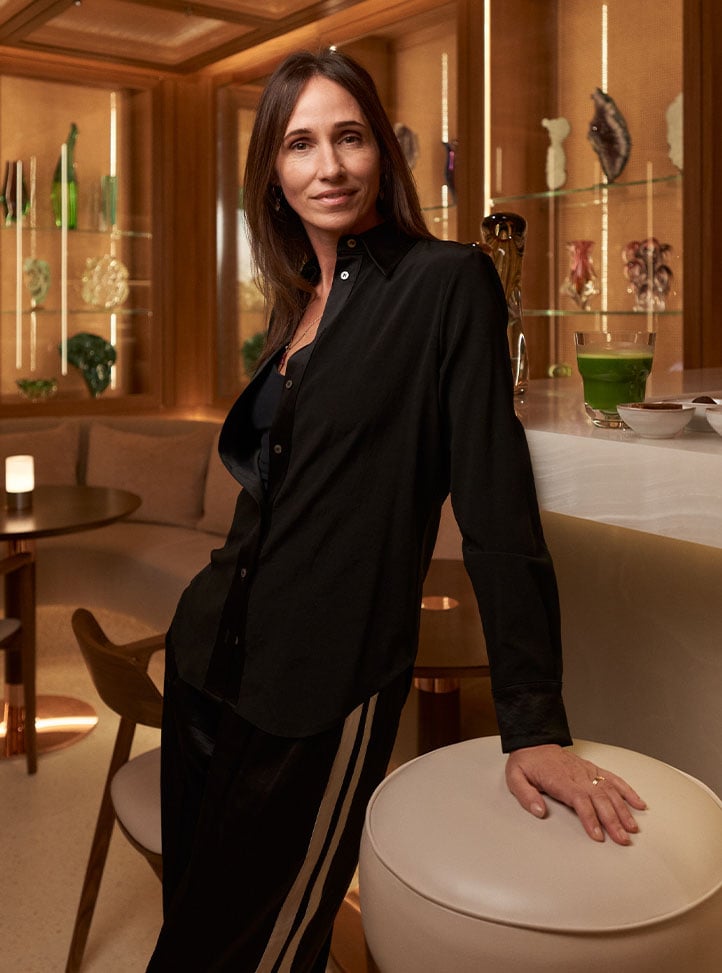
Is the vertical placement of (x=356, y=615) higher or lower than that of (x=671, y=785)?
higher

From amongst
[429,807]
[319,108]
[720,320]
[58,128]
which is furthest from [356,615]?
[58,128]

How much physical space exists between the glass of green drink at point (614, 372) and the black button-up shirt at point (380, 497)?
225 millimetres

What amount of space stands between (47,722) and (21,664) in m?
0.30

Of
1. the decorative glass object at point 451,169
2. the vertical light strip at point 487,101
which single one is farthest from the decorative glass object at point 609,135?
the decorative glass object at point 451,169

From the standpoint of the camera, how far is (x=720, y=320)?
10.8 ft

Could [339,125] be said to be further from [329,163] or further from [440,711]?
[440,711]

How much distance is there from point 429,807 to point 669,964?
0.87 feet

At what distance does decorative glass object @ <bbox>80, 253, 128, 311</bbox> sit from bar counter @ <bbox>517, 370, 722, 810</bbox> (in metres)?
3.80

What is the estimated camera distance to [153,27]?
447 centimetres

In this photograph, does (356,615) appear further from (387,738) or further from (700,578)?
(700,578)

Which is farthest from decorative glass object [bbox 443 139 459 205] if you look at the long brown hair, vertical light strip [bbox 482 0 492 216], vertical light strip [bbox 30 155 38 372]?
the long brown hair

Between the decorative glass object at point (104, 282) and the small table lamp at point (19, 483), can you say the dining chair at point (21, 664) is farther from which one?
the decorative glass object at point (104, 282)

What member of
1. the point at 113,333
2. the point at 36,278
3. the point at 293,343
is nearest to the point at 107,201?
the point at 36,278

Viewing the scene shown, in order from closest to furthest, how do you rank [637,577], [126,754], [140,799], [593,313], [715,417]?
[715,417] → [637,577] → [140,799] → [126,754] → [593,313]
